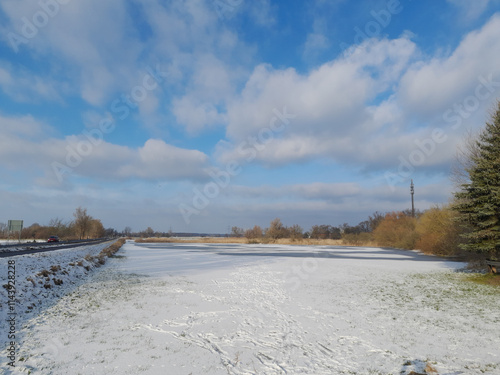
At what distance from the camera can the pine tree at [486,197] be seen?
1299 cm

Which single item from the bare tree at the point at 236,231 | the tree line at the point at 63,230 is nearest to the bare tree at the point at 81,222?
the tree line at the point at 63,230

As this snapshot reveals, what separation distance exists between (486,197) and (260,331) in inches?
502

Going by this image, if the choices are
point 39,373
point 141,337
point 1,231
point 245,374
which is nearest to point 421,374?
point 245,374

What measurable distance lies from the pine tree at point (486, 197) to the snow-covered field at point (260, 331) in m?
2.86

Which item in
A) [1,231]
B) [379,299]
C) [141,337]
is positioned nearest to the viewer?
[141,337]

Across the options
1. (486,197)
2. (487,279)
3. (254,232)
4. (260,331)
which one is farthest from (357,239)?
(260,331)

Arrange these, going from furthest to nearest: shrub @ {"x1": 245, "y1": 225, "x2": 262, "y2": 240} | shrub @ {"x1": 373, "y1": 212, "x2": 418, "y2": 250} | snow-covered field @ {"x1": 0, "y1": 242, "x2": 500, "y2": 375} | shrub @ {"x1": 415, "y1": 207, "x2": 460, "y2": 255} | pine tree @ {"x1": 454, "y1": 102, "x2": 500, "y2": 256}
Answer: shrub @ {"x1": 245, "y1": 225, "x2": 262, "y2": 240}, shrub @ {"x1": 373, "y1": 212, "x2": 418, "y2": 250}, shrub @ {"x1": 415, "y1": 207, "x2": 460, "y2": 255}, pine tree @ {"x1": 454, "y1": 102, "x2": 500, "y2": 256}, snow-covered field @ {"x1": 0, "y1": 242, "x2": 500, "y2": 375}

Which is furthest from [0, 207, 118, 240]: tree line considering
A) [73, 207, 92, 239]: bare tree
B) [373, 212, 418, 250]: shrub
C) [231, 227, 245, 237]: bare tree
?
[373, 212, 418, 250]: shrub

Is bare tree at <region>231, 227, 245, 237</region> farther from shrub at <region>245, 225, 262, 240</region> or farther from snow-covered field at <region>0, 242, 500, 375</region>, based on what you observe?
snow-covered field at <region>0, 242, 500, 375</region>

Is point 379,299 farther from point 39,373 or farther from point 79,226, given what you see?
point 79,226

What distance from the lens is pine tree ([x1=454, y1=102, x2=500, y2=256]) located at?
42.6 ft

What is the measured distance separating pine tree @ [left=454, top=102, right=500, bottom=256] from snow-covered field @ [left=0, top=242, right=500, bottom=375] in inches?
113

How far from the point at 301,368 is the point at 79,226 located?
86661 millimetres

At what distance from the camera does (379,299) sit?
394 inches
